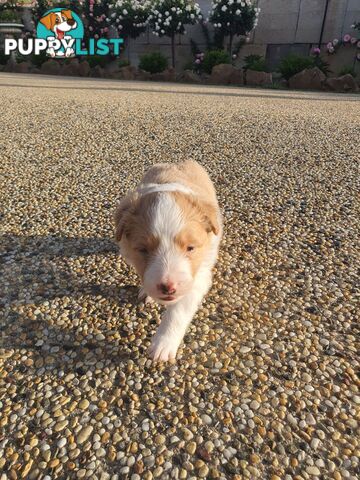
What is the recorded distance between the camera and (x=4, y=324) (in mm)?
2471

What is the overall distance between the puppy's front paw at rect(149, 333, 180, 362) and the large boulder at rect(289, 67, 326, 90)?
17540 mm

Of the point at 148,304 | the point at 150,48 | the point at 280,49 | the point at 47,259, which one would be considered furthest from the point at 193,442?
the point at 150,48

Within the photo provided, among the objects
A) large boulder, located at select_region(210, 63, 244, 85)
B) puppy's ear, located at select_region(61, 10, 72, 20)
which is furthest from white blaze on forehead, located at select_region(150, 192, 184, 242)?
puppy's ear, located at select_region(61, 10, 72, 20)

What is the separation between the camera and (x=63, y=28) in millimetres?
24219

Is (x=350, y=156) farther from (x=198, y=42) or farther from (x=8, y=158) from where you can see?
(x=198, y=42)

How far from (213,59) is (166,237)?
20010 mm

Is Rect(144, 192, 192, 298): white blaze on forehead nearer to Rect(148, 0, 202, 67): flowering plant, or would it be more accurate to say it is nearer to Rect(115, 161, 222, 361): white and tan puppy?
Rect(115, 161, 222, 361): white and tan puppy

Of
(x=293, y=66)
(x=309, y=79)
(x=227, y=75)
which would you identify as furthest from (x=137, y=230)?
(x=293, y=66)

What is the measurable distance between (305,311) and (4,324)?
2018 millimetres

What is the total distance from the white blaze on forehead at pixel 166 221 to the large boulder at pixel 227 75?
17782 millimetres

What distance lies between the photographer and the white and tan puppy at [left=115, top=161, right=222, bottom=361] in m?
2.03

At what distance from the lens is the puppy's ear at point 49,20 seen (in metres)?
23.6

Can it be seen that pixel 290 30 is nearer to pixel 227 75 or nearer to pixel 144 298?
pixel 227 75

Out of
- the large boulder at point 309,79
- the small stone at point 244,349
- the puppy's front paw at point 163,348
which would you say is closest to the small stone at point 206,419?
the puppy's front paw at point 163,348
